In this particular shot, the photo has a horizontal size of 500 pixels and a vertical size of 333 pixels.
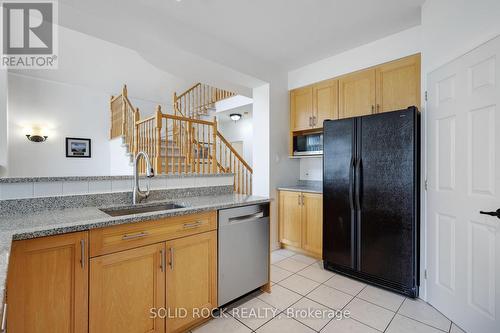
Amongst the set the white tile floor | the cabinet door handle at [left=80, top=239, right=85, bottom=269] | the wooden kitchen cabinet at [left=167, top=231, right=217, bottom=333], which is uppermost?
the cabinet door handle at [left=80, top=239, right=85, bottom=269]

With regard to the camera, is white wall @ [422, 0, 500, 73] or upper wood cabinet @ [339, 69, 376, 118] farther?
upper wood cabinet @ [339, 69, 376, 118]

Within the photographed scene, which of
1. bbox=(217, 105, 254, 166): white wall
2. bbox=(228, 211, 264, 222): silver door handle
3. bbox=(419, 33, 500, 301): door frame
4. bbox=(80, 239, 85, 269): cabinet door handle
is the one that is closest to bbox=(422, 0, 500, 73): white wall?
bbox=(419, 33, 500, 301): door frame

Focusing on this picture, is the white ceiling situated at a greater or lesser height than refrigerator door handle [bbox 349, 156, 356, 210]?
greater

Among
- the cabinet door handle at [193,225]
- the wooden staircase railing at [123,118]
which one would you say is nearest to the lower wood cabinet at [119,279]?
the cabinet door handle at [193,225]

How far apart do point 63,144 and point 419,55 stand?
248 inches

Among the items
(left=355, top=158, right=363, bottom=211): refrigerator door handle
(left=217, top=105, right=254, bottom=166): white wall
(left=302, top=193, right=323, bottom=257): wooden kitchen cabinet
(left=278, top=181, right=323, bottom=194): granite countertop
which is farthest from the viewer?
(left=217, top=105, right=254, bottom=166): white wall

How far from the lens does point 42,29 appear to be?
10.1ft

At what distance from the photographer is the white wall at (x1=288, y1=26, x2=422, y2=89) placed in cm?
259

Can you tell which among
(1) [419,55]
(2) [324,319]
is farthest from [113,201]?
(1) [419,55]

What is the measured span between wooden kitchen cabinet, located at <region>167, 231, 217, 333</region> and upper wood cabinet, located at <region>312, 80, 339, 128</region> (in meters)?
2.24

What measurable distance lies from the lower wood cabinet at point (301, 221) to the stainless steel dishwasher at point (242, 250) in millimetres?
1070

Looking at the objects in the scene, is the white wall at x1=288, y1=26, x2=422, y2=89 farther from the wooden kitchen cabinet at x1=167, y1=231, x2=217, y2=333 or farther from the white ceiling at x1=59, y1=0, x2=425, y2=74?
the wooden kitchen cabinet at x1=167, y1=231, x2=217, y2=333

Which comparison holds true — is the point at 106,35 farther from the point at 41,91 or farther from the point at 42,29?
the point at 41,91

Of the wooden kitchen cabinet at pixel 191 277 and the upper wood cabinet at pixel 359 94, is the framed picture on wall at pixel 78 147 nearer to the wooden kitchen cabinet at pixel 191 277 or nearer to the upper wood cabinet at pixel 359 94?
the upper wood cabinet at pixel 359 94
